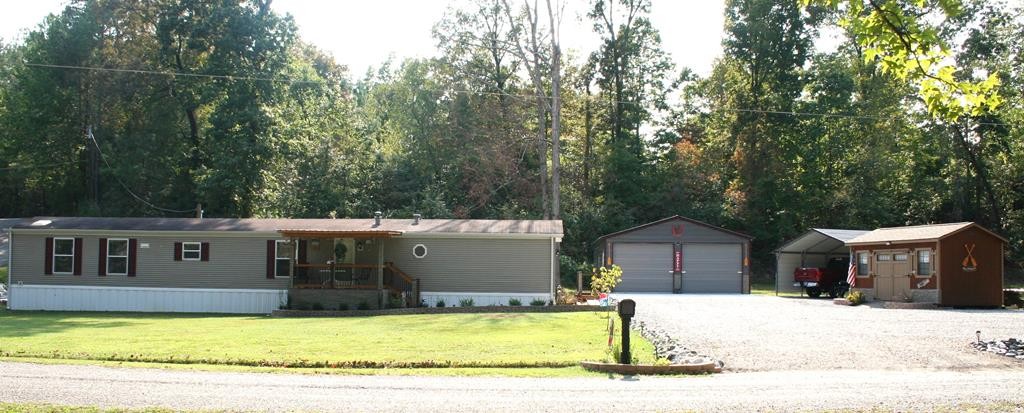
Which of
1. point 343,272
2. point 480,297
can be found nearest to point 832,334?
point 480,297

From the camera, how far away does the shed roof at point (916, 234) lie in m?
25.3

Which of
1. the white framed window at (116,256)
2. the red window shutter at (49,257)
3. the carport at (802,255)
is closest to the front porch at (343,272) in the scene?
the white framed window at (116,256)

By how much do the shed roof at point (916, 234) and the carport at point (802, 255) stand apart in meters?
2.88

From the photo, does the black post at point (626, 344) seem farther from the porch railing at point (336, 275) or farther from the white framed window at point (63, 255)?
the white framed window at point (63, 255)

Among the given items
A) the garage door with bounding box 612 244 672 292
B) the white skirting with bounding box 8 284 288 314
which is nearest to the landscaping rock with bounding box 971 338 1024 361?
the white skirting with bounding box 8 284 288 314

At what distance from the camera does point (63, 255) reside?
2705 centimetres

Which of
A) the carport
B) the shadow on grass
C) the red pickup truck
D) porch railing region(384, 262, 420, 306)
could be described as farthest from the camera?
the carport

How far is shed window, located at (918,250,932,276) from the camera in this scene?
83.5ft

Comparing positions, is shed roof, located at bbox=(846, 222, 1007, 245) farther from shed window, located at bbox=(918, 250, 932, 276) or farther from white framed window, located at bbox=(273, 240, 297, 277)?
white framed window, located at bbox=(273, 240, 297, 277)

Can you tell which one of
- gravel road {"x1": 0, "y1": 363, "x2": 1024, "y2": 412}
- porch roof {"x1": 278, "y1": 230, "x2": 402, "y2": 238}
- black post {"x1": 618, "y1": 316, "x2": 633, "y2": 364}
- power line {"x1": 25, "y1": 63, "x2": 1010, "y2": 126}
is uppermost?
power line {"x1": 25, "y1": 63, "x2": 1010, "y2": 126}

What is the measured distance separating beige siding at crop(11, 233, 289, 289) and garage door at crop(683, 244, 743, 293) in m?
15.7

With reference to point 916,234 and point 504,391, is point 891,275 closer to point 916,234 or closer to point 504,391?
point 916,234

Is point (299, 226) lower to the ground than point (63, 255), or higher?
higher

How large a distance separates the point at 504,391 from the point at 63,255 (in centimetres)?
2133
